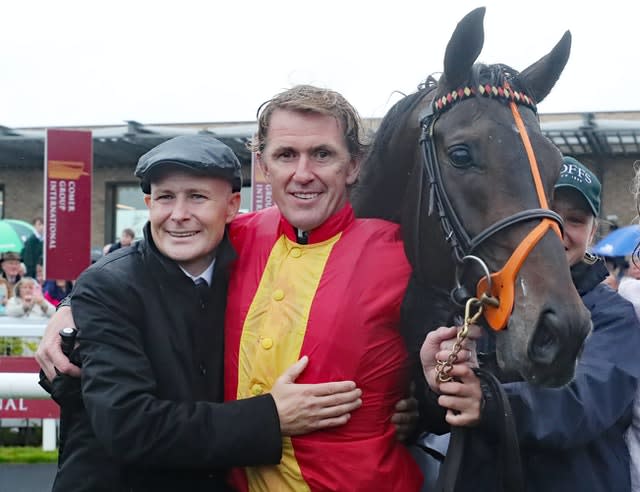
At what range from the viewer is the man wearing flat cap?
1753 millimetres

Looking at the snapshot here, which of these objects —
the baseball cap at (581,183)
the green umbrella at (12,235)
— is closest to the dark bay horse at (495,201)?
the baseball cap at (581,183)

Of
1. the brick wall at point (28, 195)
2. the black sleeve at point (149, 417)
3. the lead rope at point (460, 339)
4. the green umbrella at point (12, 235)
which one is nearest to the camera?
the lead rope at point (460, 339)

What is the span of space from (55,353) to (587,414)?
146 cm

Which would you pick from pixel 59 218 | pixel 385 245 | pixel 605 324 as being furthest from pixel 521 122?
pixel 59 218

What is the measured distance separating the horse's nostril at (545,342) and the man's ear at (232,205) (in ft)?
3.33

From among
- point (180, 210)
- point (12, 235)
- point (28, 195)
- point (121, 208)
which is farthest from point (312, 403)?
point (28, 195)

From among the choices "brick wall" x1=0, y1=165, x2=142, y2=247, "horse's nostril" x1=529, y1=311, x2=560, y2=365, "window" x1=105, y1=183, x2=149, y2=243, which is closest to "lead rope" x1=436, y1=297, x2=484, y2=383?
"horse's nostril" x1=529, y1=311, x2=560, y2=365

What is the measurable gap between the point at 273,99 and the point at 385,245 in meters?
0.54

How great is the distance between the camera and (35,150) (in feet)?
49.5

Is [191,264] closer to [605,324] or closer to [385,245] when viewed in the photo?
[385,245]

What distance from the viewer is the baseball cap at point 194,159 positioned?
1.96 metres

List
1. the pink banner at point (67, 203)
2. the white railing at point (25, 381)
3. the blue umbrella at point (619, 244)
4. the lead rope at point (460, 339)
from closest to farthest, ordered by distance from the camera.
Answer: the lead rope at point (460, 339) → the white railing at point (25, 381) → the pink banner at point (67, 203) → the blue umbrella at point (619, 244)

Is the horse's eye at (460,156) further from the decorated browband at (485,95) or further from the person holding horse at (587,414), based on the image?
the person holding horse at (587,414)

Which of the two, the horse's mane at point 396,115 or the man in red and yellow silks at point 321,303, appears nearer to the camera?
the man in red and yellow silks at point 321,303
